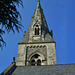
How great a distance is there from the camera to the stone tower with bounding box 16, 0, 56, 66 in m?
18.8

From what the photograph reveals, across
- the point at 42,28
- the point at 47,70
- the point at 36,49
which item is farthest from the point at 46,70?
the point at 42,28

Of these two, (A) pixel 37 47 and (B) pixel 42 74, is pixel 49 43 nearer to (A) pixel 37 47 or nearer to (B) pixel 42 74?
(A) pixel 37 47

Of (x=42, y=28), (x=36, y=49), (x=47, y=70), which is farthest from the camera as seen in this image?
(x=42, y=28)

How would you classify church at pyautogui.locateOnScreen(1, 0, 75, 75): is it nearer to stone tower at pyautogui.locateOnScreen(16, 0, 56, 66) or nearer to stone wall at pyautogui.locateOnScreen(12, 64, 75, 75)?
stone tower at pyautogui.locateOnScreen(16, 0, 56, 66)

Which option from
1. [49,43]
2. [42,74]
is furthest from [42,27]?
[42,74]

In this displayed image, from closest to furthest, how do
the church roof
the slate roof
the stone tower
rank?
1. the slate roof
2. the stone tower
3. the church roof

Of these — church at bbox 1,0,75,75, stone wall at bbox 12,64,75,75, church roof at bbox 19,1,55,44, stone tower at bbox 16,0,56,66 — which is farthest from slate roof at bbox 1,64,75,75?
church roof at bbox 19,1,55,44

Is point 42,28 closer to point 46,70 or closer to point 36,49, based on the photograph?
point 36,49

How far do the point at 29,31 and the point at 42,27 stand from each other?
2228 millimetres

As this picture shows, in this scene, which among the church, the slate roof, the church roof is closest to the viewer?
the slate roof

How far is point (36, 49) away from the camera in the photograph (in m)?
20.0

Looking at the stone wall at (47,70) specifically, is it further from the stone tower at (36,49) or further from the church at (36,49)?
the stone tower at (36,49)

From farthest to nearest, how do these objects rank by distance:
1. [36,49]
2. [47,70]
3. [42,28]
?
[42,28], [36,49], [47,70]

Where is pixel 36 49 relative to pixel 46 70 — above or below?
above
